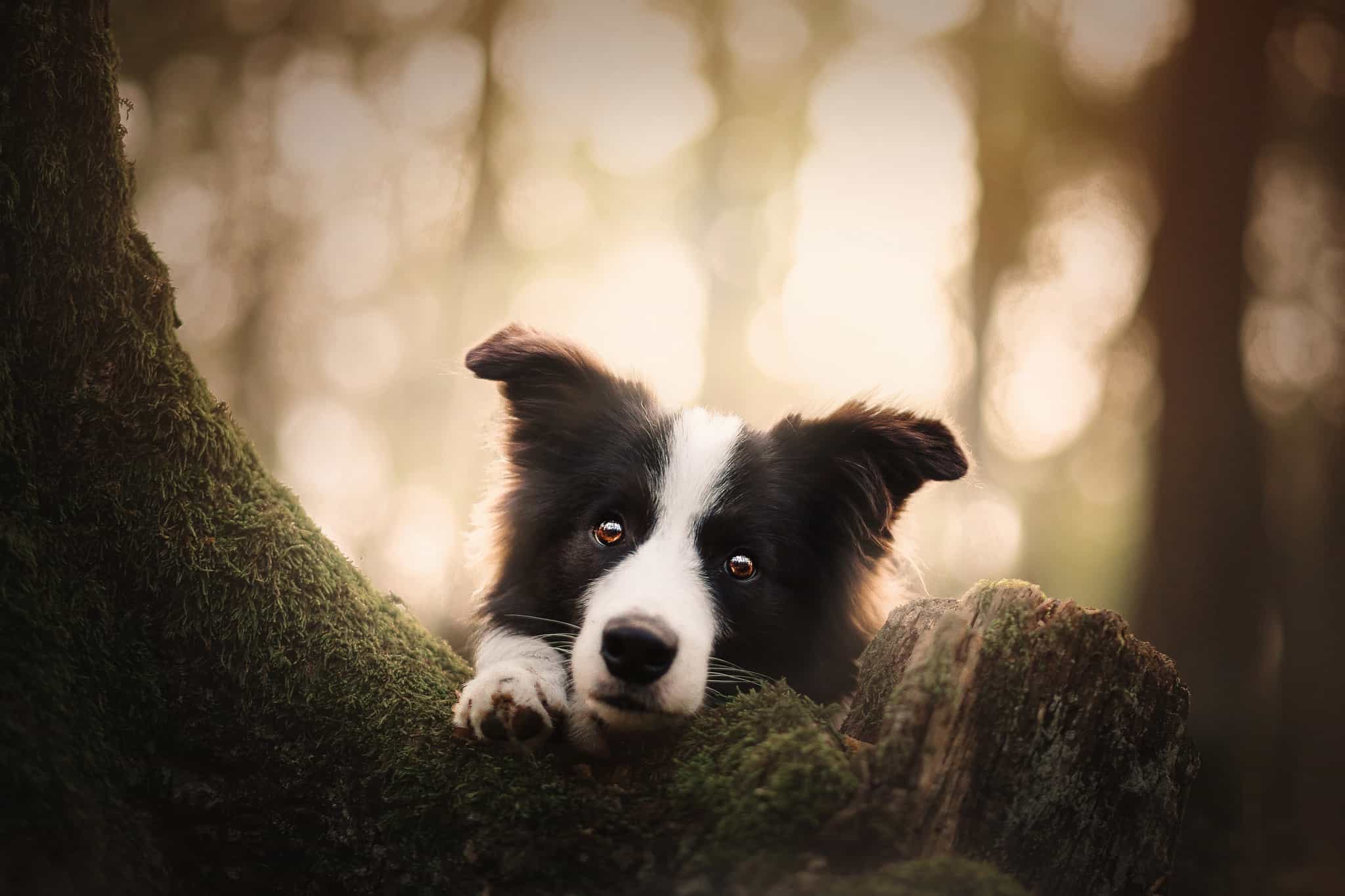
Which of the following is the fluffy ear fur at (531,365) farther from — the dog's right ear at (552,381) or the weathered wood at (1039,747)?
the weathered wood at (1039,747)

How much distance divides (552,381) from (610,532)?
886 millimetres

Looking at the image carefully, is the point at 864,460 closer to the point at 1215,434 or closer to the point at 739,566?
the point at 739,566

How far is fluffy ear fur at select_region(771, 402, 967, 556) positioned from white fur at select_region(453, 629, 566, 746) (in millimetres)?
1428

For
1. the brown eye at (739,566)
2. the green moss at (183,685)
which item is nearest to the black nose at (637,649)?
the green moss at (183,685)

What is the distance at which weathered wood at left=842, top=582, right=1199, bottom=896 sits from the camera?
1.99m

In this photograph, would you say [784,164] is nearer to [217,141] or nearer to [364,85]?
[364,85]

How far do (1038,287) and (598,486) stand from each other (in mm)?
10500

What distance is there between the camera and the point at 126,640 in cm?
234

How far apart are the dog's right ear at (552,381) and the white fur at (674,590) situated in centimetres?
43

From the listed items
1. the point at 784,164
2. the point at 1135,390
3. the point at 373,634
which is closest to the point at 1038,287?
the point at 1135,390

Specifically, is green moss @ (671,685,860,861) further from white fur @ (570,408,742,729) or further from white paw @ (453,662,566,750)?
white paw @ (453,662,566,750)

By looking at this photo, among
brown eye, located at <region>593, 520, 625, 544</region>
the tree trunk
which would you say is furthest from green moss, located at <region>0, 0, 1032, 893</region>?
the tree trunk

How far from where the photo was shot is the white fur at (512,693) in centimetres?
245

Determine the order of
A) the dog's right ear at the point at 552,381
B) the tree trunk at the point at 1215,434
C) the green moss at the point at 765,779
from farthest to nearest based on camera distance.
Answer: the tree trunk at the point at 1215,434 → the dog's right ear at the point at 552,381 → the green moss at the point at 765,779
